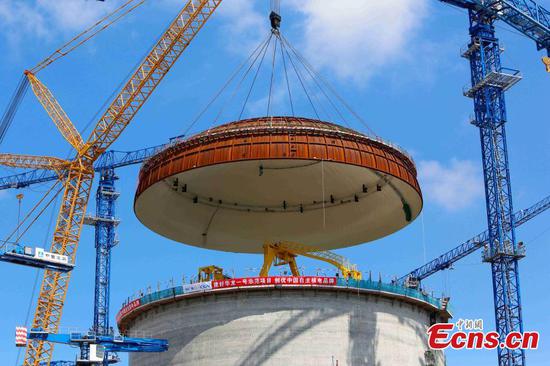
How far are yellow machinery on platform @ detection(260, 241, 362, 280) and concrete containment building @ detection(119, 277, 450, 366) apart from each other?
5.74 meters

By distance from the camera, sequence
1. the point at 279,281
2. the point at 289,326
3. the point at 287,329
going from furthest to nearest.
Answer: the point at 279,281
the point at 289,326
the point at 287,329

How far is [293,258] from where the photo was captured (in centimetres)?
7462

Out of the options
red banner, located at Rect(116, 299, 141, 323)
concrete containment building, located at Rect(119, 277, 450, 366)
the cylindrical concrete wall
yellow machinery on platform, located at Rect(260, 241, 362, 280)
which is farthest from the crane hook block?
red banner, located at Rect(116, 299, 141, 323)

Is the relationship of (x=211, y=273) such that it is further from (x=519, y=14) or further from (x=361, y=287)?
(x=519, y=14)

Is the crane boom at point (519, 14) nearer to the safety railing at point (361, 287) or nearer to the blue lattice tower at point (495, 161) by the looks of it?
the blue lattice tower at point (495, 161)

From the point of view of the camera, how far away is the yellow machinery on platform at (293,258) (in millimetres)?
72500

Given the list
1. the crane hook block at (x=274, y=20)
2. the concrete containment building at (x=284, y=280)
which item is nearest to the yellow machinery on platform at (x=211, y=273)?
the concrete containment building at (x=284, y=280)

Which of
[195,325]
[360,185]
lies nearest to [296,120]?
[360,185]

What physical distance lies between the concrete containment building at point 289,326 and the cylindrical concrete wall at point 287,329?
75 millimetres

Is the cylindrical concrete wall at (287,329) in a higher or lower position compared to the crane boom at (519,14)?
lower

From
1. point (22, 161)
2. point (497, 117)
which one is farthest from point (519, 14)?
point (22, 161)

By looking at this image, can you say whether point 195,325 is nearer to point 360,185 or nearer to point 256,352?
point 256,352

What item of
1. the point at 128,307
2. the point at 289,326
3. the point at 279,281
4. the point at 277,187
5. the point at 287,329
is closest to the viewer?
the point at 287,329

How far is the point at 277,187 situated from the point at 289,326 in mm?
14373
